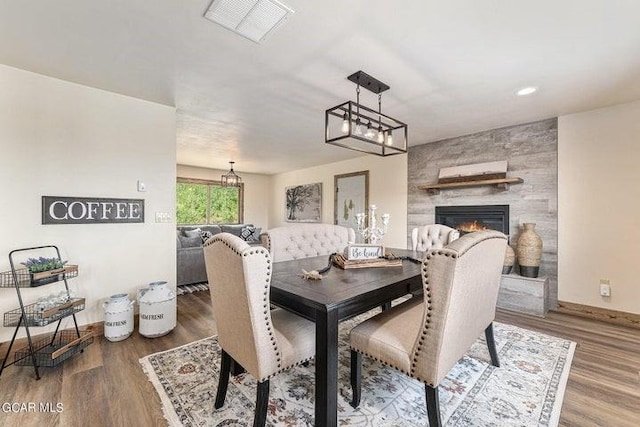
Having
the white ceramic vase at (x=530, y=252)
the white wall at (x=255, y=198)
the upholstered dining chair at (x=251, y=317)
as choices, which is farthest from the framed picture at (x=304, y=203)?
the upholstered dining chair at (x=251, y=317)

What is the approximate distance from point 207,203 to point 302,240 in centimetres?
522

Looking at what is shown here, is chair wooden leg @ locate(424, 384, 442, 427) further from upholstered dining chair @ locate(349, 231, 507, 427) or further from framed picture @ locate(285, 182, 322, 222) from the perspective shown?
framed picture @ locate(285, 182, 322, 222)

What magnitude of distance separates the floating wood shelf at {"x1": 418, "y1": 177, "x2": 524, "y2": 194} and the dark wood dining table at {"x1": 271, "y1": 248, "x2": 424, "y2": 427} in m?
2.46

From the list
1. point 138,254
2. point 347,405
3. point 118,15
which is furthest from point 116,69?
point 347,405

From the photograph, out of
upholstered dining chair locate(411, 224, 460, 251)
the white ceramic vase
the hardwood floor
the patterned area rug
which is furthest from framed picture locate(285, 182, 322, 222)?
the hardwood floor

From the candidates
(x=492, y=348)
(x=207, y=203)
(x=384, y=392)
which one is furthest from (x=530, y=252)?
(x=207, y=203)

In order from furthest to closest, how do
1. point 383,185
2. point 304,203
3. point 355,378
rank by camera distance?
point 304,203, point 383,185, point 355,378

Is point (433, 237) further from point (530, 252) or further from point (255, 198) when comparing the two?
point (255, 198)

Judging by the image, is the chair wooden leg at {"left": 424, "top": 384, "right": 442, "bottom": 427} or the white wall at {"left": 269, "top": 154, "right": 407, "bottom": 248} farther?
the white wall at {"left": 269, "top": 154, "right": 407, "bottom": 248}

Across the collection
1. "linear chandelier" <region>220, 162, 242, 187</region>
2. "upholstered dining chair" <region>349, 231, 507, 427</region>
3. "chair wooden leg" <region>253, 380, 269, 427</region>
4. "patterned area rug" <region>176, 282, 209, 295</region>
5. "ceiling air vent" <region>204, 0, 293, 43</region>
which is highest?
"ceiling air vent" <region>204, 0, 293, 43</region>

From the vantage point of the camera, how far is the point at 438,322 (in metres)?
1.20

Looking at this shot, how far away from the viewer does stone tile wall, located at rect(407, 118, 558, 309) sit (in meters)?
3.32

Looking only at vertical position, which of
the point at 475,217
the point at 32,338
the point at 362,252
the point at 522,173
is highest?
the point at 522,173

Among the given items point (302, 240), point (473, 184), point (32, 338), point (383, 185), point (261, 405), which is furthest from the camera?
point (383, 185)
